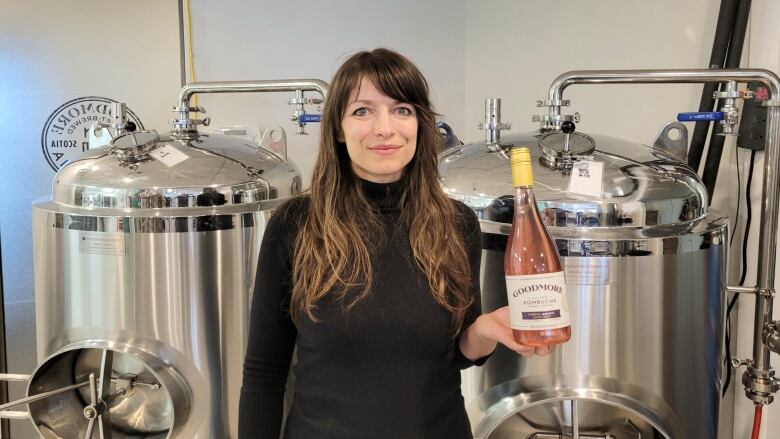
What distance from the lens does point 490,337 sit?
3.18ft

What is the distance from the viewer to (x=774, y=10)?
171cm

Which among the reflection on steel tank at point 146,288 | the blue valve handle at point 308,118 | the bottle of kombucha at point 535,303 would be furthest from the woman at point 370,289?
the blue valve handle at point 308,118

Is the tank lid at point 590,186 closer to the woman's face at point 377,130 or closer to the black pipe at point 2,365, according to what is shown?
the woman's face at point 377,130

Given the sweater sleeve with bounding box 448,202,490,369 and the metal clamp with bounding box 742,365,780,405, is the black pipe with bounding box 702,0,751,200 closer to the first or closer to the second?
the metal clamp with bounding box 742,365,780,405

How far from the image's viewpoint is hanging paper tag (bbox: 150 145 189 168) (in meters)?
1.54

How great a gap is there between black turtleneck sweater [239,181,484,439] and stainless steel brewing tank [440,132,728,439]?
0.25m

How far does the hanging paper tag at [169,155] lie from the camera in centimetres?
154

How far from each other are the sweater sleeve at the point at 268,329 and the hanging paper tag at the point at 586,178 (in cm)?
58

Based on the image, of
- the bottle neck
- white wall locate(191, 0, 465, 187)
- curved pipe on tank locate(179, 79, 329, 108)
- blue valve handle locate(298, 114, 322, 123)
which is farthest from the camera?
white wall locate(191, 0, 465, 187)

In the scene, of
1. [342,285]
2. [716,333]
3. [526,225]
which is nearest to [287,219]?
[342,285]

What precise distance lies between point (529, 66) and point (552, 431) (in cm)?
180

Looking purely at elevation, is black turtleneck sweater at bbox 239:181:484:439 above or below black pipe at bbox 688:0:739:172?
A: below

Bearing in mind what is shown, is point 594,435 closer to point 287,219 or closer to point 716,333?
point 716,333

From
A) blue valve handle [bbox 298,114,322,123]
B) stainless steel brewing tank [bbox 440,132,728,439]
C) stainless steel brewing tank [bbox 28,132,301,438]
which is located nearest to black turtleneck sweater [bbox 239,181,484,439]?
stainless steel brewing tank [bbox 440,132,728,439]
